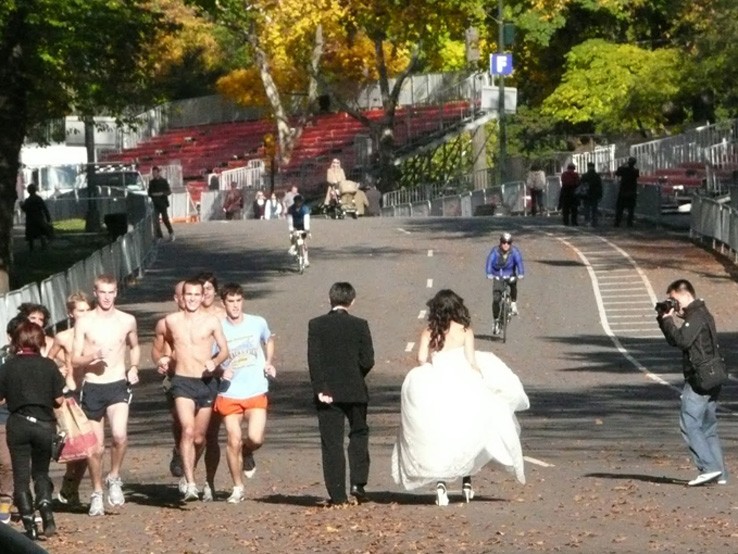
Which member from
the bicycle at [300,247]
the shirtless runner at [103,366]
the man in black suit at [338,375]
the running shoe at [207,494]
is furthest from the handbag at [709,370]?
the bicycle at [300,247]

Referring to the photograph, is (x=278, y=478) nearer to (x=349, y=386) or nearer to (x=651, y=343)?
(x=349, y=386)

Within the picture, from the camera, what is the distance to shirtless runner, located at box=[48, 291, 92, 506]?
15867 mm

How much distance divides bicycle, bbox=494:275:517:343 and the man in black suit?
729 inches

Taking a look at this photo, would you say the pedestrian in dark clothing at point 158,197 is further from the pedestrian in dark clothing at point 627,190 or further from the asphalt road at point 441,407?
the pedestrian in dark clothing at point 627,190

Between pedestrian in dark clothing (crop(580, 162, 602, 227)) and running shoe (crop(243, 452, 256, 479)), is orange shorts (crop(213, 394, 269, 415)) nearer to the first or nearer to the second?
running shoe (crop(243, 452, 256, 479))

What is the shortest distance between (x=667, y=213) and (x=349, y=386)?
43770mm

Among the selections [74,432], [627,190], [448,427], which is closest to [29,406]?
[74,432]

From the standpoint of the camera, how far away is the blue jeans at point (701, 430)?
16875 mm

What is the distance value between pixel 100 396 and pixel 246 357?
1.18 m

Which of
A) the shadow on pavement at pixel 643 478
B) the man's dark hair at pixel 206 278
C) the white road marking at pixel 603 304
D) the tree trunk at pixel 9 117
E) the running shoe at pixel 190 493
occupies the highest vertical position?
the tree trunk at pixel 9 117

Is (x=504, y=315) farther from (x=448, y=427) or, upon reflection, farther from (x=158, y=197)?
(x=448, y=427)

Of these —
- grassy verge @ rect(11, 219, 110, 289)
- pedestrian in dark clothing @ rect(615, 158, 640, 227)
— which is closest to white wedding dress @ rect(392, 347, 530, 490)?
grassy verge @ rect(11, 219, 110, 289)

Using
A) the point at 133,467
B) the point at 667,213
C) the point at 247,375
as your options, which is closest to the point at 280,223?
the point at 667,213

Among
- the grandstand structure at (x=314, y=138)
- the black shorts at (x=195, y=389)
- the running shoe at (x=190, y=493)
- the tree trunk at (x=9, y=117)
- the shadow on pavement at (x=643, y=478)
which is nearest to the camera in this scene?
the black shorts at (x=195, y=389)
